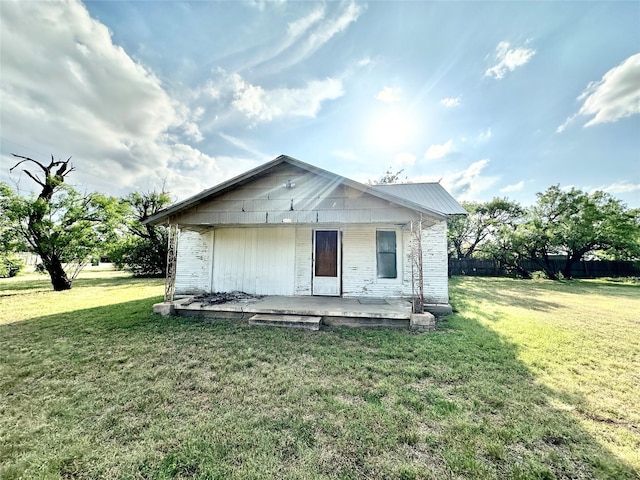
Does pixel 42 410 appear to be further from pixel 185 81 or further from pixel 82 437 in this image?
pixel 185 81


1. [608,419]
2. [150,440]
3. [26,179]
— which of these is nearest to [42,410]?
[150,440]

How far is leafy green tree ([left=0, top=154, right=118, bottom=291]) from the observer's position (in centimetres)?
988

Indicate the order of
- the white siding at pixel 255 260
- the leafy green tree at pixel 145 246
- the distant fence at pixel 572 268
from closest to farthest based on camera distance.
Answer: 1. the white siding at pixel 255 260
2. the leafy green tree at pixel 145 246
3. the distant fence at pixel 572 268

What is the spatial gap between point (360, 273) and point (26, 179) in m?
14.1

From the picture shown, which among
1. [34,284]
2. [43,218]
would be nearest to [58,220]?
[43,218]

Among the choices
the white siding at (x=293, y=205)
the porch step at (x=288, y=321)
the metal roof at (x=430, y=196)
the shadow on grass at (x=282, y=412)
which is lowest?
the shadow on grass at (x=282, y=412)

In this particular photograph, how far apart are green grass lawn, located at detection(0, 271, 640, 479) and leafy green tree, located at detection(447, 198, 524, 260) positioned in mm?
16119

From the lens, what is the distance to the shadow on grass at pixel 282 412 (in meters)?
1.95

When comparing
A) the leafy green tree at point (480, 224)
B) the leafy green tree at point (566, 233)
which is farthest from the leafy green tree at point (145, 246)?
the leafy green tree at point (566, 233)

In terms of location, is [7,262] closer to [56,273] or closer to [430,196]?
[56,273]

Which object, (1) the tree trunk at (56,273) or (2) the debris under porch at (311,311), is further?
(1) the tree trunk at (56,273)

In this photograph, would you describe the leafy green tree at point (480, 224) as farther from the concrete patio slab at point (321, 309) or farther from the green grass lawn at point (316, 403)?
the concrete patio slab at point (321, 309)

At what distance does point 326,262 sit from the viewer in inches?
305

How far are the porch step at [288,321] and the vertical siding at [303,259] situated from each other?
2.00 meters
